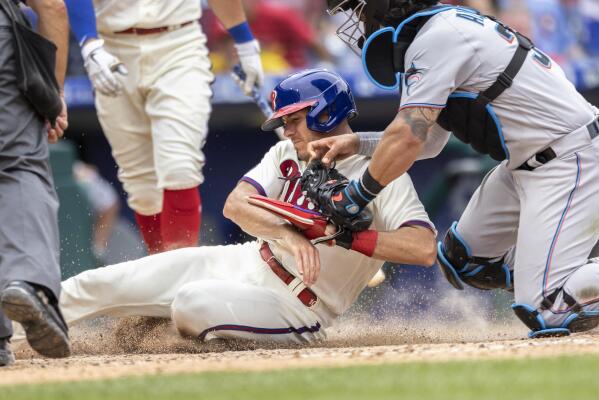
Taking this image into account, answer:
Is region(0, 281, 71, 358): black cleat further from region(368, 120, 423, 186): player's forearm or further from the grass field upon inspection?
region(368, 120, 423, 186): player's forearm

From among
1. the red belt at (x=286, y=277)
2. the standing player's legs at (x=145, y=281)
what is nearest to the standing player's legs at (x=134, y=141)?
the standing player's legs at (x=145, y=281)

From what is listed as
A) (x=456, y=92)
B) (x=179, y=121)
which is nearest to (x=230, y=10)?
(x=179, y=121)

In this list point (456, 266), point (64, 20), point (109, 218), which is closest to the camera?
point (64, 20)

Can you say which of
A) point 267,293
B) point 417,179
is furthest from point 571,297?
point 417,179

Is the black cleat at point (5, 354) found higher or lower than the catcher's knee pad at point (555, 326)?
lower

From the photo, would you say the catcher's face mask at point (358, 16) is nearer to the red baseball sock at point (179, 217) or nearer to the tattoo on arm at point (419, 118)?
the tattoo on arm at point (419, 118)

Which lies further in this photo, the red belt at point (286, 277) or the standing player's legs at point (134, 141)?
the standing player's legs at point (134, 141)

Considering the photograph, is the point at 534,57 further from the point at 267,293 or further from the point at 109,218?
the point at 109,218
